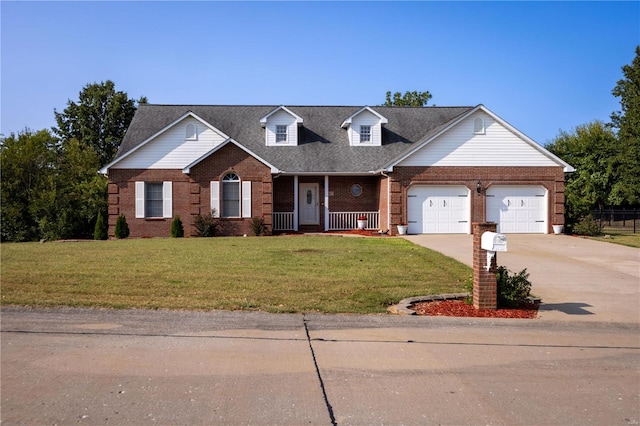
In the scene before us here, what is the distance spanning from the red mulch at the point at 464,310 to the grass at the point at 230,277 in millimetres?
597

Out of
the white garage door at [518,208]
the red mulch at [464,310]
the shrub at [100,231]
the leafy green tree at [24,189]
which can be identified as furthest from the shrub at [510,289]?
the leafy green tree at [24,189]

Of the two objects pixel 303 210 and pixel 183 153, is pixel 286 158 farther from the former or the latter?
pixel 183 153

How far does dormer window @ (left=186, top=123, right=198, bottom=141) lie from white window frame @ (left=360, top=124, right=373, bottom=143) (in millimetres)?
8580

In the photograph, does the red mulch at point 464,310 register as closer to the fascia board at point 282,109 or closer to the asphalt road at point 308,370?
the asphalt road at point 308,370

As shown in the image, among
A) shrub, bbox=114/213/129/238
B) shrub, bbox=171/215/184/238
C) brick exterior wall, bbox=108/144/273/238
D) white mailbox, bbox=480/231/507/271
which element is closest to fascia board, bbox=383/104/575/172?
brick exterior wall, bbox=108/144/273/238

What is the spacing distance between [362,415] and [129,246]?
50.2 ft

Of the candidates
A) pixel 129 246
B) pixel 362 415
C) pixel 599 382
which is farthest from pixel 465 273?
pixel 129 246

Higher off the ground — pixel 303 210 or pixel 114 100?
pixel 114 100

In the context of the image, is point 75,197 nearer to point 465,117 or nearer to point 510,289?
point 465,117

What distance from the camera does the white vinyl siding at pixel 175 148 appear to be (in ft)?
79.9

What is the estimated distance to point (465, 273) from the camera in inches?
486

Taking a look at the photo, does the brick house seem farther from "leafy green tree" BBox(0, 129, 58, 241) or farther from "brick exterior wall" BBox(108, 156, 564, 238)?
"leafy green tree" BBox(0, 129, 58, 241)

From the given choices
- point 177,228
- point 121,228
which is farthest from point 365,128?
point 121,228

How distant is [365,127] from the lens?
2719 cm
